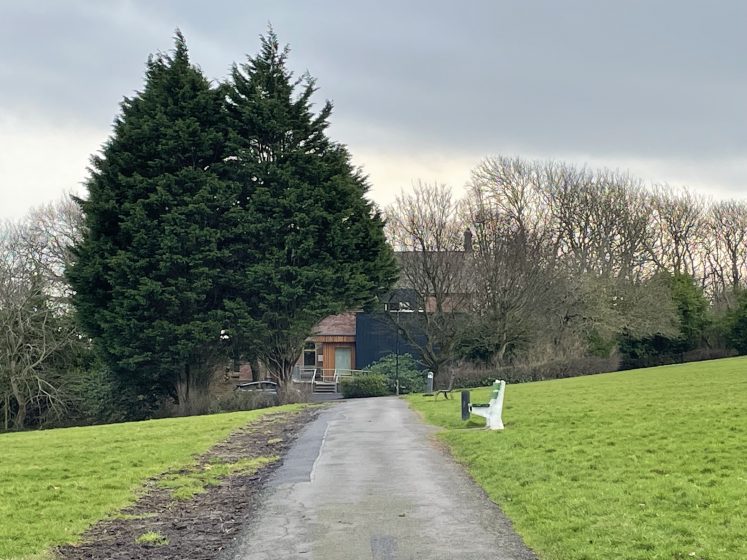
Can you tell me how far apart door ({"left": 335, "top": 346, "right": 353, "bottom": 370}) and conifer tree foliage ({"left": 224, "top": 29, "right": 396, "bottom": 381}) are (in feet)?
71.3

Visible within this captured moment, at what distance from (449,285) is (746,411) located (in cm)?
2936

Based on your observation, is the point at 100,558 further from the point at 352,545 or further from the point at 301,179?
the point at 301,179

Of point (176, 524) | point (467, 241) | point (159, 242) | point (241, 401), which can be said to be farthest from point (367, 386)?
point (176, 524)

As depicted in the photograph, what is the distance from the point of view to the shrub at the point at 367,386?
39188 millimetres

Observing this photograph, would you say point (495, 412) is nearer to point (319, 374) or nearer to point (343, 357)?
point (319, 374)

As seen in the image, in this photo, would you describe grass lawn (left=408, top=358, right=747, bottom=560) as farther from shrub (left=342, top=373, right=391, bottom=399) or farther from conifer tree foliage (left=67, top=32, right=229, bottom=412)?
shrub (left=342, top=373, right=391, bottom=399)

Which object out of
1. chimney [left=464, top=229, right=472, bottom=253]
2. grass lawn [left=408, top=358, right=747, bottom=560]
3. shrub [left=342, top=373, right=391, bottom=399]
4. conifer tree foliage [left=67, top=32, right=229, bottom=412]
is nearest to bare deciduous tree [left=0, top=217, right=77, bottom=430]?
conifer tree foliage [left=67, top=32, right=229, bottom=412]

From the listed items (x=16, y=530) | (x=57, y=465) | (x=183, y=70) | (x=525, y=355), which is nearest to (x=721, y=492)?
(x=16, y=530)

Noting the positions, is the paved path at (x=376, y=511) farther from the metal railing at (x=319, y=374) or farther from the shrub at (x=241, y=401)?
the metal railing at (x=319, y=374)

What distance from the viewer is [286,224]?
33.7m

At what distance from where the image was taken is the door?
57.3 meters

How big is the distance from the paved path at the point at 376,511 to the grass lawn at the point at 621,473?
405 mm

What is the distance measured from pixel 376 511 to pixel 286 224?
82.3 feet

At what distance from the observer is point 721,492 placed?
29.5 ft
